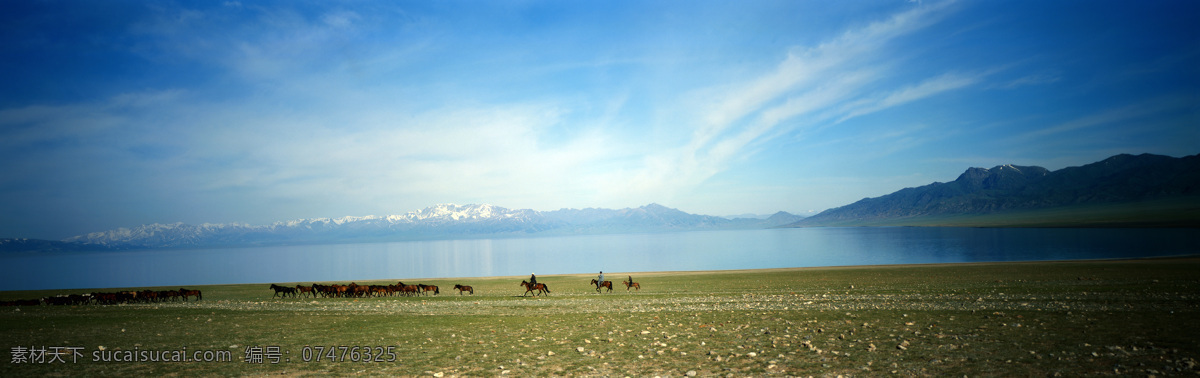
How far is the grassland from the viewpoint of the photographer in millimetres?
9719

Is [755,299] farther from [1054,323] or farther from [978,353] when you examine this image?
[978,353]

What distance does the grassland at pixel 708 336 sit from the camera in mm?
9719

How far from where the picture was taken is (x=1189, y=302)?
53.5 ft

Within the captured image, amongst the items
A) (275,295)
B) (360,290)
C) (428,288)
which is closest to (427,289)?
(428,288)

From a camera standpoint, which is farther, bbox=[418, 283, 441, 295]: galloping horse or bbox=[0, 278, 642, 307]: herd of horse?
bbox=[418, 283, 441, 295]: galloping horse

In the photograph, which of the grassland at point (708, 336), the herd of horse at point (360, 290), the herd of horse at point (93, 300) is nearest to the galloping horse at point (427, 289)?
the herd of horse at point (360, 290)

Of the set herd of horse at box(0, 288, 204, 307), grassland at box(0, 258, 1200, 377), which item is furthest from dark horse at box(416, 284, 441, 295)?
herd of horse at box(0, 288, 204, 307)

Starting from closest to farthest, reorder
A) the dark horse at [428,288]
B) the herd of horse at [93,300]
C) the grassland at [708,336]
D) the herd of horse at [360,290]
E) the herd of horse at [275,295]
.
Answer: the grassland at [708,336] → the herd of horse at [93,300] → the herd of horse at [275,295] → the herd of horse at [360,290] → the dark horse at [428,288]

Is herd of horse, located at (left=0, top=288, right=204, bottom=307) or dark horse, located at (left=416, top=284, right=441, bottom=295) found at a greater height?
herd of horse, located at (left=0, top=288, right=204, bottom=307)

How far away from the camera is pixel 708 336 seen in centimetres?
1322

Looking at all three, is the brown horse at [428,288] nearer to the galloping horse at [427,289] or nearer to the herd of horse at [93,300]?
the galloping horse at [427,289]

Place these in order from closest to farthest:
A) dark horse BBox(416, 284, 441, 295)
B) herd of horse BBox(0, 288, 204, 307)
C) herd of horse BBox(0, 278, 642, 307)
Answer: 1. herd of horse BBox(0, 288, 204, 307)
2. herd of horse BBox(0, 278, 642, 307)
3. dark horse BBox(416, 284, 441, 295)

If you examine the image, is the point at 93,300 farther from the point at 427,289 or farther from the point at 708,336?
the point at 708,336

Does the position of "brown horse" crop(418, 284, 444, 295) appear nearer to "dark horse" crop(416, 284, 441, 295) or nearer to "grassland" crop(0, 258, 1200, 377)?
"dark horse" crop(416, 284, 441, 295)
